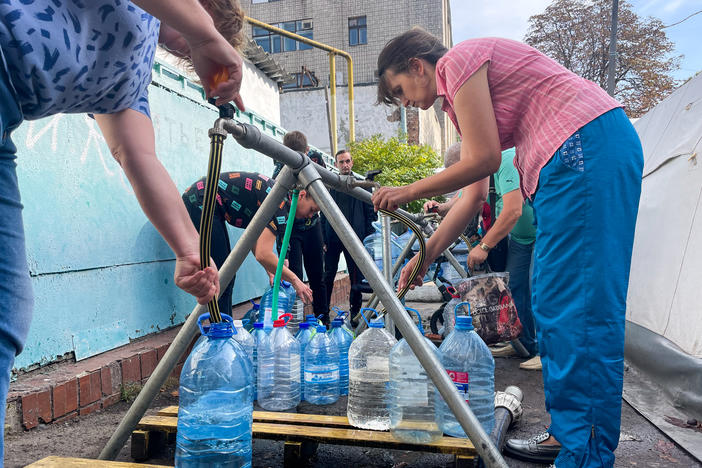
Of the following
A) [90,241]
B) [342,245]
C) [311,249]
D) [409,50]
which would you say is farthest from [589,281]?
[342,245]

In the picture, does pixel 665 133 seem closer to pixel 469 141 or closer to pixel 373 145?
pixel 469 141

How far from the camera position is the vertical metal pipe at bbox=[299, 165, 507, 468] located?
1.57 metres

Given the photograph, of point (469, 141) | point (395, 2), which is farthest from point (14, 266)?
point (395, 2)

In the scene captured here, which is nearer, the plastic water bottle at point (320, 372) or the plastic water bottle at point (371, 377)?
the plastic water bottle at point (371, 377)

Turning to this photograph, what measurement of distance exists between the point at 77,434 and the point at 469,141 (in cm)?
234

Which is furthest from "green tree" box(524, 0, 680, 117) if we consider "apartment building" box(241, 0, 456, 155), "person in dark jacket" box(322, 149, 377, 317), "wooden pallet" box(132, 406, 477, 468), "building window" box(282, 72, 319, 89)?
"wooden pallet" box(132, 406, 477, 468)

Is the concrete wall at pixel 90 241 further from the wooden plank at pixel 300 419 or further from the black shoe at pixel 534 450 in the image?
the black shoe at pixel 534 450

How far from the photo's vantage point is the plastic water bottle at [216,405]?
70.1 inches

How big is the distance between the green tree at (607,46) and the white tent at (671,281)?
16279 millimetres

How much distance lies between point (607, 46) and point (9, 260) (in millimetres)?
23036

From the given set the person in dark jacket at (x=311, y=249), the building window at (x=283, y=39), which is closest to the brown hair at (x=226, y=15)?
the person in dark jacket at (x=311, y=249)

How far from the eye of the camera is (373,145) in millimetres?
15141

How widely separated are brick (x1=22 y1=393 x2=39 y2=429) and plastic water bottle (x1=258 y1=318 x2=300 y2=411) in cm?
111

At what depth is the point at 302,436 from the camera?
6.47 ft
